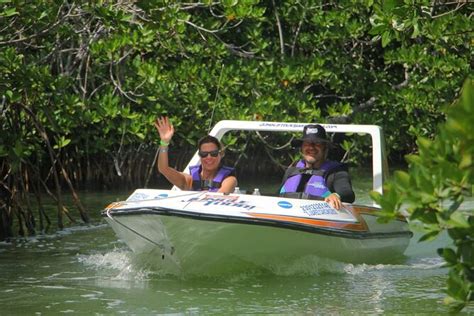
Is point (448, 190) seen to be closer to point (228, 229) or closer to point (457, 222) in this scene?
point (457, 222)

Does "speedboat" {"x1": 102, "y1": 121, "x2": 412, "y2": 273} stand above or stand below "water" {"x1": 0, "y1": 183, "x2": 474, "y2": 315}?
above

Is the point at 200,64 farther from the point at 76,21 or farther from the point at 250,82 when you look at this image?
the point at 76,21

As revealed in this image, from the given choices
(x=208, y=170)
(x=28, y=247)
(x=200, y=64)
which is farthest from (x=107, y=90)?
(x=208, y=170)

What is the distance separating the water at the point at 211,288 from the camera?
293 inches

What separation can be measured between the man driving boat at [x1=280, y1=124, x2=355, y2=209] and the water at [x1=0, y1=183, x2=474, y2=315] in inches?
22.7

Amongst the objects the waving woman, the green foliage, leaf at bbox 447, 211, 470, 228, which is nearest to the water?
the waving woman

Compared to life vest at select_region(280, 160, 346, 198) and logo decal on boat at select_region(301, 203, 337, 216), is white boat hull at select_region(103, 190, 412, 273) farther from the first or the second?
life vest at select_region(280, 160, 346, 198)

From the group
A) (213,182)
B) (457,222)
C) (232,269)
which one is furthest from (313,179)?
(457,222)

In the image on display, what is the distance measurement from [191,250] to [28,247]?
3.11m

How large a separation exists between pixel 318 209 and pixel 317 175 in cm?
65

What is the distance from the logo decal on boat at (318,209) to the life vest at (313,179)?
0.38 metres

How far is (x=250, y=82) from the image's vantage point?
1530 centimetres

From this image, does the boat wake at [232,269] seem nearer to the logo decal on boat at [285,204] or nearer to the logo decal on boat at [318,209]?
the logo decal on boat at [318,209]

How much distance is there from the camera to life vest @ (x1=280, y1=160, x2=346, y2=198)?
29.0 ft
